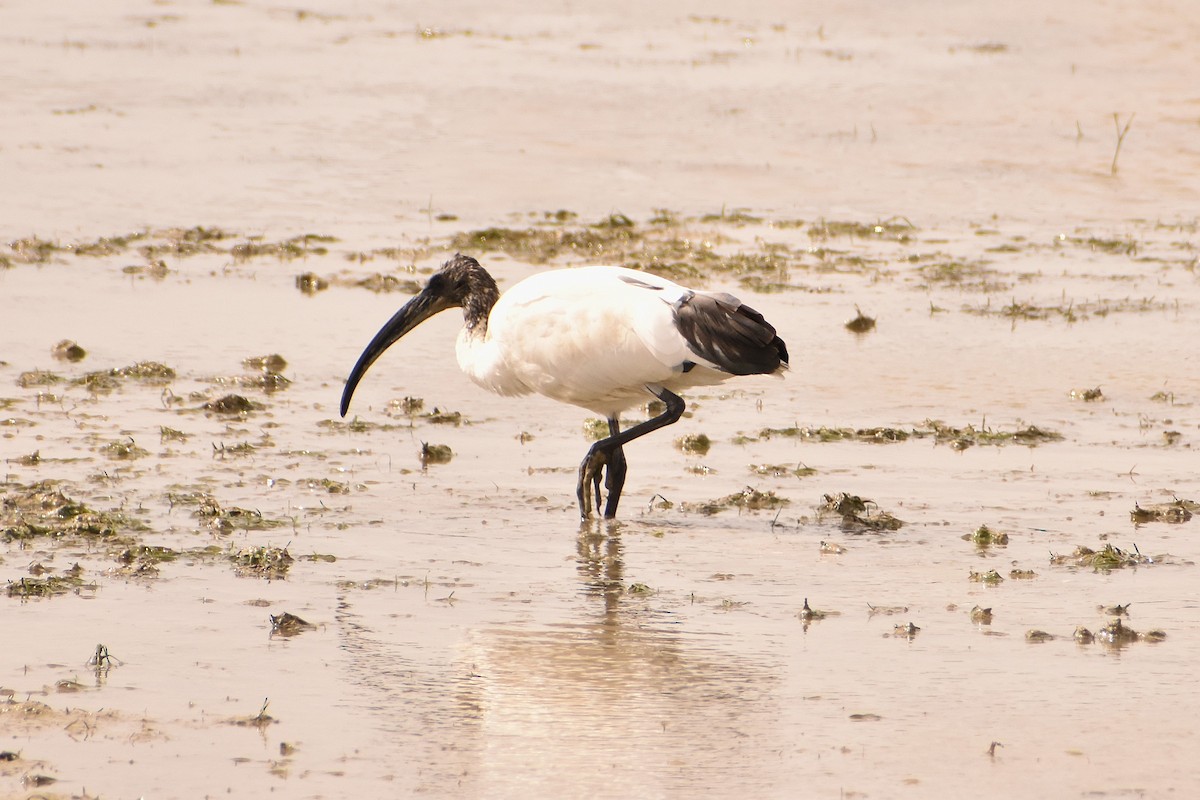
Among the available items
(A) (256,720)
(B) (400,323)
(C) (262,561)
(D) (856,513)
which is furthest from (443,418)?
(A) (256,720)

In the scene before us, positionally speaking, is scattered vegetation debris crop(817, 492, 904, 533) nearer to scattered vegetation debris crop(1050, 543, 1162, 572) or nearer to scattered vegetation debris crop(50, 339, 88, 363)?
scattered vegetation debris crop(1050, 543, 1162, 572)

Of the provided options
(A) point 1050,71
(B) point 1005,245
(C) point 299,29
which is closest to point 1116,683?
(B) point 1005,245

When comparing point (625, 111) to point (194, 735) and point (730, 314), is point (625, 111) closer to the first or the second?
point (730, 314)

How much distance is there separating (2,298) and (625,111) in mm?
8343

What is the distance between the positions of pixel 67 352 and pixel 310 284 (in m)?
2.15

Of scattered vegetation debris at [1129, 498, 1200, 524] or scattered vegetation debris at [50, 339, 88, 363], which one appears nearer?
scattered vegetation debris at [1129, 498, 1200, 524]

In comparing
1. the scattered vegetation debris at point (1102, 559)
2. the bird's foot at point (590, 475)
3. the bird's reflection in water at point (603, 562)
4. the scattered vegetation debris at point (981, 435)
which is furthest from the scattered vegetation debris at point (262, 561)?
the scattered vegetation debris at point (981, 435)

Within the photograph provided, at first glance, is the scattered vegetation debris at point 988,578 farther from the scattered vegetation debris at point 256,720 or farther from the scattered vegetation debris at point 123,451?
the scattered vegetation debris at point 123,451

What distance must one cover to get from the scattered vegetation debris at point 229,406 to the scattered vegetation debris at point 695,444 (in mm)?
1852

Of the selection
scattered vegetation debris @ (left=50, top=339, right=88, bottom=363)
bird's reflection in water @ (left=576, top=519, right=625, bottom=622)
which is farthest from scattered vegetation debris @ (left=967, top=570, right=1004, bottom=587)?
scattered vegetation debris @ (left=50, top=339, right=88, bottom=363)

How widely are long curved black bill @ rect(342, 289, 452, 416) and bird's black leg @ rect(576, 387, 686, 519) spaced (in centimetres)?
127

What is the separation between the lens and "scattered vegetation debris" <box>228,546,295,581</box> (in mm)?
6219

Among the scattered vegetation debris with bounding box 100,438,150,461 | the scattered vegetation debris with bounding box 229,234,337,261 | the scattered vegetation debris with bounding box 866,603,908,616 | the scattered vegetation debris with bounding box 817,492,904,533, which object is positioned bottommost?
the scattered vegetation debris with bounding box 866,603,908,616

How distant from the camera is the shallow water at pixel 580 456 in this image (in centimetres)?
482
